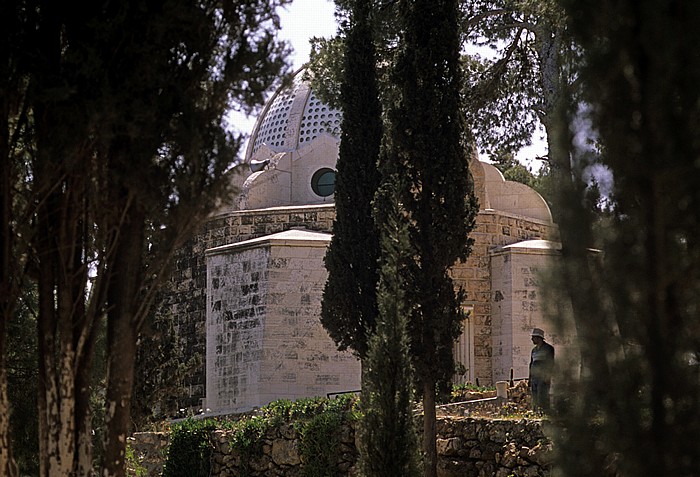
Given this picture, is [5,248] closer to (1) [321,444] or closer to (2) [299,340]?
(1) [321,444]

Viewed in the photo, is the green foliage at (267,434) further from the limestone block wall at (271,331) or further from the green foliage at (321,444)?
the limestone block wall at (271,331)

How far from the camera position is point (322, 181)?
78.3 feet

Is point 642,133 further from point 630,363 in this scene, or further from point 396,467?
point 396,467

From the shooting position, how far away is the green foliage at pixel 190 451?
43.4 ft

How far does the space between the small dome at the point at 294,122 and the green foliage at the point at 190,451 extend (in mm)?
13769

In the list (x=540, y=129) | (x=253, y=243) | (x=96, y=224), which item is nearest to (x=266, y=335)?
(x=253, y=243)

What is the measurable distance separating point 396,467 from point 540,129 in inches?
401

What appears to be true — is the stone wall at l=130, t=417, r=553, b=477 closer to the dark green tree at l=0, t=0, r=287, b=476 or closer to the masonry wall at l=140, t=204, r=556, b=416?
the dark green tree at l=0, t=0, r=287, b=476

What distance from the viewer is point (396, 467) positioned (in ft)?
29.3

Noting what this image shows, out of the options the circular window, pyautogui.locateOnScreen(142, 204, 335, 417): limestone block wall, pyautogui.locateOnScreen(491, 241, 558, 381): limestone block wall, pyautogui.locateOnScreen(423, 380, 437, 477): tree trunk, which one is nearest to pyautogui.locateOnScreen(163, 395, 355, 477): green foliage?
pyautogui.locateOnScreen(423, 380, 437, 477): tree trunk

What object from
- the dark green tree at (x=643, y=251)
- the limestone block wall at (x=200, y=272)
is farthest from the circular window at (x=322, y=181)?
the dark green tree at (x=643, y=251)

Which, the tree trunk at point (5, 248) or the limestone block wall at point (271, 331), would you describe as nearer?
the tree trunk at point (5, 248)

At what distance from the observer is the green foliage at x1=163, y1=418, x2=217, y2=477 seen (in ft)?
43.4

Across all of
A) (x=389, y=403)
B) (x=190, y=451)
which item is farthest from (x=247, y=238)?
(x=389, y=403)
